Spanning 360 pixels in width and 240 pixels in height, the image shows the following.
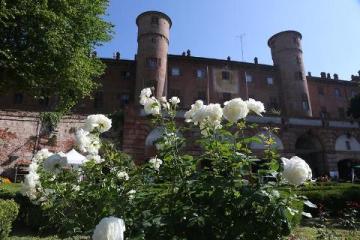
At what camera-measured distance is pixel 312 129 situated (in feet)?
100

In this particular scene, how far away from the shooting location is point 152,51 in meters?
34.0

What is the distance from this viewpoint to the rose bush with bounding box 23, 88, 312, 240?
129 inches

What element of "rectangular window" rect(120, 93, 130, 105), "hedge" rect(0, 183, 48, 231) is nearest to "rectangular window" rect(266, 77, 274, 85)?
"rectangular window" rect(120, 93, 130, 105)

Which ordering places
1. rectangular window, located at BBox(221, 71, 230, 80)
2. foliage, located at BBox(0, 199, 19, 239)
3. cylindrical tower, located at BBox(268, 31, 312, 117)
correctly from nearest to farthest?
1. foliage, located at BBox(0, 199, 19, 239)
2. cylindrical tower, located at BBox(268, 31, 312, 117)
3. rectangular window, located at BBox(221, 71, 230, 80)

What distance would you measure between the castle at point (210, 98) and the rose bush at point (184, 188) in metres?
21.0

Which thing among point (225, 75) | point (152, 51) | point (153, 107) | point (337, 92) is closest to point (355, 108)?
point (337, 92)

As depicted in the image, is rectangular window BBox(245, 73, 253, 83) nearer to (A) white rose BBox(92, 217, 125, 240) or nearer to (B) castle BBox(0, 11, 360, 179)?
(B) castle BBox(0, 11, 360, 179)

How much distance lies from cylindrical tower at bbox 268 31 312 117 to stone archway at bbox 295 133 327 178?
5.34m

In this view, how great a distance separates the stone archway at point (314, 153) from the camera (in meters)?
30.3

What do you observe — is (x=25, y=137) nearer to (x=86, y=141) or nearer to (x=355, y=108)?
(x=86, y=141)

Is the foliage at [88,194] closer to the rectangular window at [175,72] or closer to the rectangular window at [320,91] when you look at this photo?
the rectangular window at [175,72]

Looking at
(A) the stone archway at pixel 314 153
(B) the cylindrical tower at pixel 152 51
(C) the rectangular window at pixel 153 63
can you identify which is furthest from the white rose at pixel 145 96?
(C) the rectangular window at pixel 153 63

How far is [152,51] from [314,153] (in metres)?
17.7

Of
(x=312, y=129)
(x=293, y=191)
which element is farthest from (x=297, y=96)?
(x=293, y=191)
